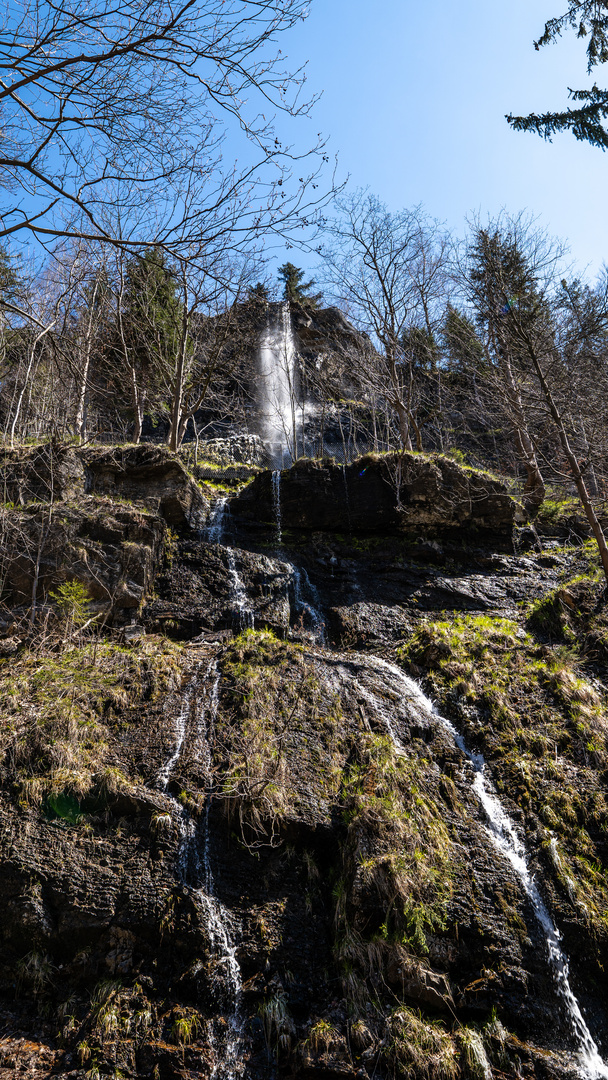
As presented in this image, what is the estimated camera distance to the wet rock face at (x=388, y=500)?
39.3 ft

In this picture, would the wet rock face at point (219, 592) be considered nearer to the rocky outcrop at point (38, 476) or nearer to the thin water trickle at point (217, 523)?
the thin water trickle at point (217, 523)

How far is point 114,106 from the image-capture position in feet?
12.7

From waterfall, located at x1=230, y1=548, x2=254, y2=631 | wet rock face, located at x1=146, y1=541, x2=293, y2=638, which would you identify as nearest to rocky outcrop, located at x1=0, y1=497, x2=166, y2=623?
wet rock face, located at x1=146, y1=541, x2=293, y2=638

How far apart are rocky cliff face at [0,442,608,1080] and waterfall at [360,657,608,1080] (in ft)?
0.08

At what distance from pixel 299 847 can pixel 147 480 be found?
786 cm

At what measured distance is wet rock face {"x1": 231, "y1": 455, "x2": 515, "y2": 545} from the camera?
12.0 meters

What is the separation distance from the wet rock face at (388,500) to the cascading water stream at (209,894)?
6083mm

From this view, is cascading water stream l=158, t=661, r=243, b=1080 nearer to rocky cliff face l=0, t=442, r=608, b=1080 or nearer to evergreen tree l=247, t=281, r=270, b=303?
rocky cliff face l=0, t=442, r=608, b=1080

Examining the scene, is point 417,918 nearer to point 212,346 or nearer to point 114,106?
point 114,106

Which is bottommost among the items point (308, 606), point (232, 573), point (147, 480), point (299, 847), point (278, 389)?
point (299, 847)

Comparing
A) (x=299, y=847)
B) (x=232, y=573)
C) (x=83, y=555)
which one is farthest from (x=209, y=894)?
(x=232, y=573)

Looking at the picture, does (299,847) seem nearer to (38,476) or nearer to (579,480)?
(579,480)

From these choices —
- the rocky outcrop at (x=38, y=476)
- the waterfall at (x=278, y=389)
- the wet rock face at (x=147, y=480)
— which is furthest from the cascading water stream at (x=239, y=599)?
the waterfall at (x=278, y=389)

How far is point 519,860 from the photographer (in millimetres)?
5848
